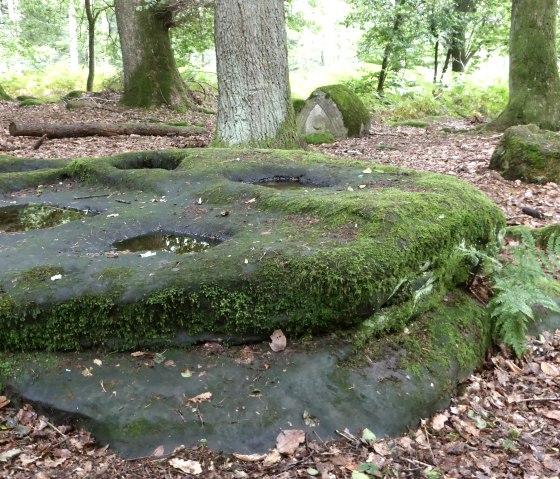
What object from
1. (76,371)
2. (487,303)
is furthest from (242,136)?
(76,371)

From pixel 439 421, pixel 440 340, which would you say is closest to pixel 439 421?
pixel 439 421

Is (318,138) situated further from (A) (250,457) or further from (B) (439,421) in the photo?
(A) (250,457)

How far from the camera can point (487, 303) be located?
14.5ft

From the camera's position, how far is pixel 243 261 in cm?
→ 339

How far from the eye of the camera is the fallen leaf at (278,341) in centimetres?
329

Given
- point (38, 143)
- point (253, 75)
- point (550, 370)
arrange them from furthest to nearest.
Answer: point (38, 143) → point (253, 75) → point (550, 370)

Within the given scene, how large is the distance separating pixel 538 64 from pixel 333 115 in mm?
4466

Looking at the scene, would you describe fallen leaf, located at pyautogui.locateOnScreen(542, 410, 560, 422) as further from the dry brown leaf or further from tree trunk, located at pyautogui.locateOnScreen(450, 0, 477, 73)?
tree trunk, located at pyautogui.locateOnScreen(450, 0, 477, 73)

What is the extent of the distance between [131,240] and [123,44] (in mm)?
12171

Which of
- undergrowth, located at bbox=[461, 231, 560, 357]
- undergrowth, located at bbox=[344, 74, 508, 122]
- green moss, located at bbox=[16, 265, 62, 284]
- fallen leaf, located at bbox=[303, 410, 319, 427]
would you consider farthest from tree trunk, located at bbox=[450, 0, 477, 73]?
fallen leaf, located at bbox=[303, 410, 319, 427]

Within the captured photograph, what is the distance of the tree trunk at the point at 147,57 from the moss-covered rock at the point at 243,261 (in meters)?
10.3

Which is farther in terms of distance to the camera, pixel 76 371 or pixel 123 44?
pixel 123 44

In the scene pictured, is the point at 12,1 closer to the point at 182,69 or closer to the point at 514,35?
the point at 182,69

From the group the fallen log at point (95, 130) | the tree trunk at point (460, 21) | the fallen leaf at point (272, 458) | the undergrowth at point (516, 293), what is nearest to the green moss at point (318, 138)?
the fallen log at point (95, 130)
